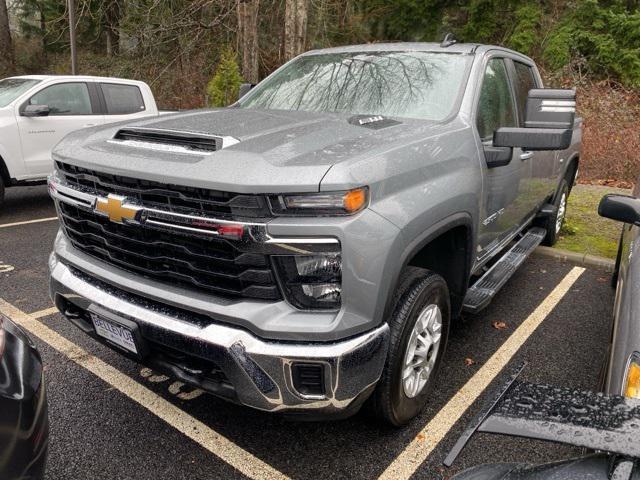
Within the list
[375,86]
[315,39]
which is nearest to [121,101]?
[375,86]

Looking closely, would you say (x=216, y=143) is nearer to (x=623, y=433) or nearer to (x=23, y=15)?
(x=623, y=433)

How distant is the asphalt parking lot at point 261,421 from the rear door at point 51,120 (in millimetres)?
3485

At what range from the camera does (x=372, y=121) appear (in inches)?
110

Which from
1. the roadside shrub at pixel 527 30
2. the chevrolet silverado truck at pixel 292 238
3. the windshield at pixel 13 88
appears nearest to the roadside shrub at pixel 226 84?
the windshield at pixel 13 88

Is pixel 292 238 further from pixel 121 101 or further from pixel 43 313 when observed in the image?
pixel 121 101

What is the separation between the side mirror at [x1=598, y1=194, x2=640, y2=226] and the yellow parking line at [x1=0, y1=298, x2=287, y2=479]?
6.23 ft

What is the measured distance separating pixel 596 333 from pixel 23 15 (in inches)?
1116

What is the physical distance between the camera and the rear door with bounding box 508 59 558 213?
13.7 ft

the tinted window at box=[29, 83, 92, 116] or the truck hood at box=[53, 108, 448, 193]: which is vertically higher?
the truck hood at box=[53, 108, 448, 193]

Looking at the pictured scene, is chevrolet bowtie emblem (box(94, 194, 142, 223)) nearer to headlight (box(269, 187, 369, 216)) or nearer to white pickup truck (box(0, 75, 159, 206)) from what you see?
headlight (box(269, 187, 369, 216))

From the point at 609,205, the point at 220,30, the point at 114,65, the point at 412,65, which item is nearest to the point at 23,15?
the point at 114,65

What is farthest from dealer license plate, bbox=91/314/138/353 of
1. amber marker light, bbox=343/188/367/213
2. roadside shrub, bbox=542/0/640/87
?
roadside shrub, bbox=542/0/640/87

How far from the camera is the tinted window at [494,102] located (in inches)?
131

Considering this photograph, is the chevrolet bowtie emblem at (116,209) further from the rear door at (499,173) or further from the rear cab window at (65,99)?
the rear cab window at (65,99)
